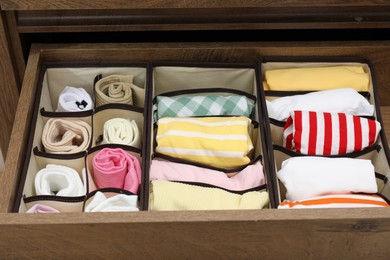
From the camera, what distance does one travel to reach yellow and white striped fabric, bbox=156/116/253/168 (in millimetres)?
1157

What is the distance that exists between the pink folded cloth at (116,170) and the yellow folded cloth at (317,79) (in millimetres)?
368

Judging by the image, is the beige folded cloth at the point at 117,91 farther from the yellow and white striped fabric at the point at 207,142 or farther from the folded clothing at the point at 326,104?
the folded clothing at the point at 326,104

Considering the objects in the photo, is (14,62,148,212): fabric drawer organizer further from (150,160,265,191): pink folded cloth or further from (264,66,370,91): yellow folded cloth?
(264,66,370,91): yellow folded cloth

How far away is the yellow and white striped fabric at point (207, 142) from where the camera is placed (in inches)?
45.6

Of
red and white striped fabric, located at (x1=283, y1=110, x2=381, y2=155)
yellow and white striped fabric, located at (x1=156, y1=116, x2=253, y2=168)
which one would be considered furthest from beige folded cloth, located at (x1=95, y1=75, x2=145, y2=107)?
red and white striped fabric, located at (x1=283, y1=110, x2=381, y2=155)

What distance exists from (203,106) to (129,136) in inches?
7.0

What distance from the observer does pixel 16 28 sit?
1.19 metres

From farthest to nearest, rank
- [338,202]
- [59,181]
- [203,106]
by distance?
[203,106] → [59,181] → [338,202]

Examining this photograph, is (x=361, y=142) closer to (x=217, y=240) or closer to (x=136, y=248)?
(x=217, y=240)

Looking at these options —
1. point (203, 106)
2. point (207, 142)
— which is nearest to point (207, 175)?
point (207, 142)

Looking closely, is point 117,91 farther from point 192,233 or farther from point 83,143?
point 192,233

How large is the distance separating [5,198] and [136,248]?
0.25 meters

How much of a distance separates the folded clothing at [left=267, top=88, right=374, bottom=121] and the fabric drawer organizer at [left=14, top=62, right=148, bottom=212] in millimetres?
298

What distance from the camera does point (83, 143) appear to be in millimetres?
1191
